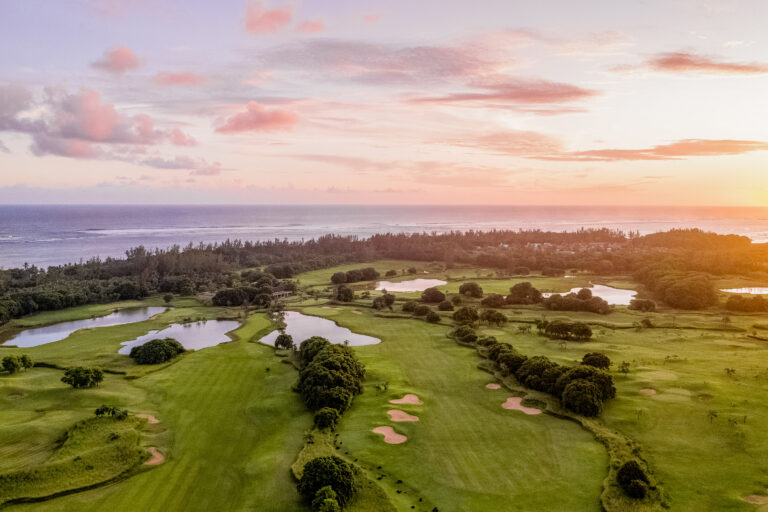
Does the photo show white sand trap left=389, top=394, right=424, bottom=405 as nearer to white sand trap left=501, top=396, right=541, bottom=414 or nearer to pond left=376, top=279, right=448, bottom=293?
white sand trap left=501, top=396, right=541, bottom=414

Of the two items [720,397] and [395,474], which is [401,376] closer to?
[395,474]

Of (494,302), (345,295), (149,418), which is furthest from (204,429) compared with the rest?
(494,302)

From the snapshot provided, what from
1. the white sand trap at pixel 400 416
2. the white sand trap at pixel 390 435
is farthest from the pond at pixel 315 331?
the white sand trap at pixel 390 435

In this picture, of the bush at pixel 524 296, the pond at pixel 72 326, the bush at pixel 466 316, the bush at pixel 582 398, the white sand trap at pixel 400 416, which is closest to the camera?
the bush at pixel 582 398

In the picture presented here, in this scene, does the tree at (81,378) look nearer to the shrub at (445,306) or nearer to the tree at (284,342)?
the tree at (284,342)

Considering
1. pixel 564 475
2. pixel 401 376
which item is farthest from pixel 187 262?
pixel 564 475

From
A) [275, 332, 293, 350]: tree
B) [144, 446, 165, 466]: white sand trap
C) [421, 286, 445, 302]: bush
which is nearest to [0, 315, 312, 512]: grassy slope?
[144, 446, 165, 466]: white sand trap
